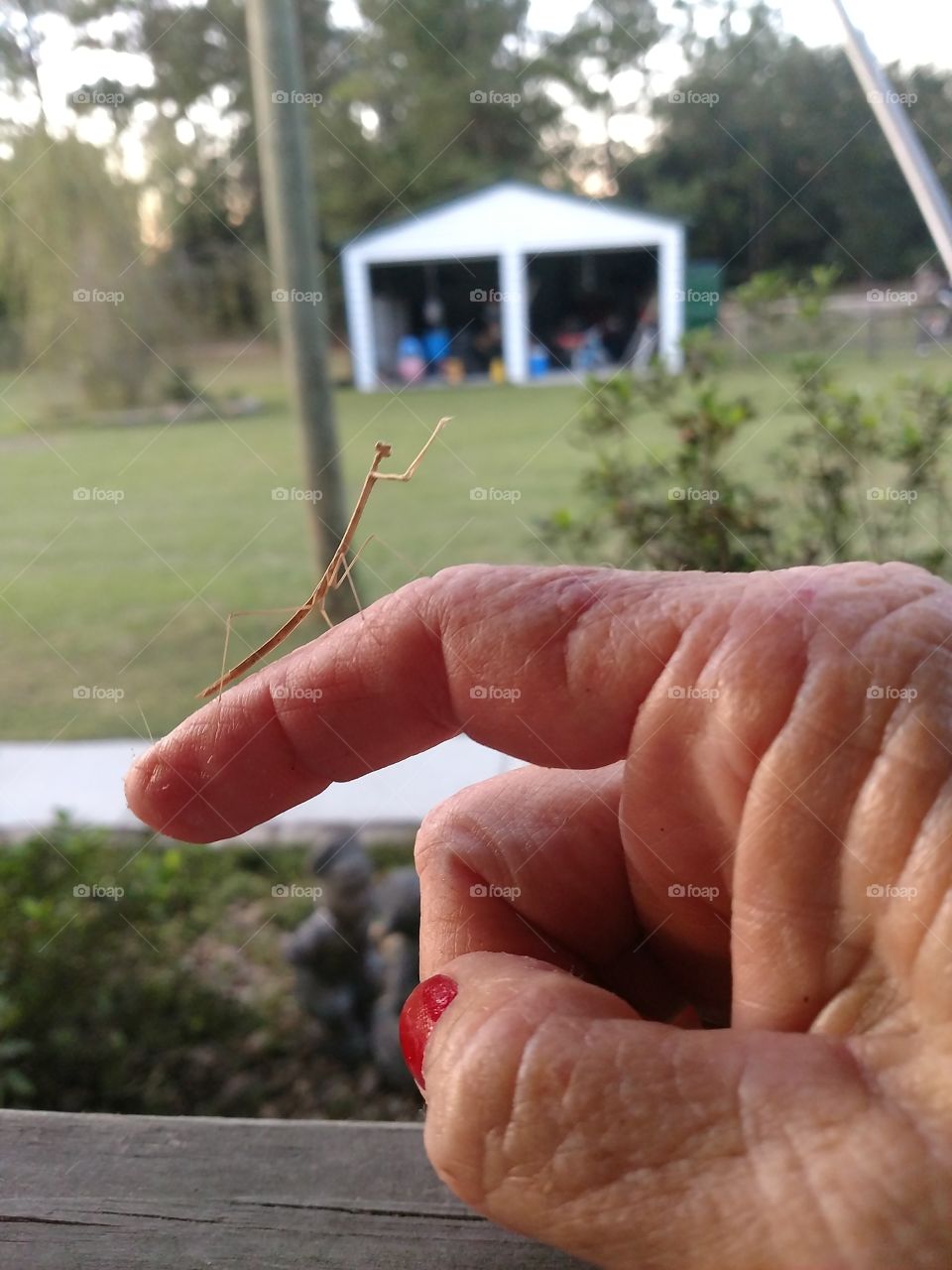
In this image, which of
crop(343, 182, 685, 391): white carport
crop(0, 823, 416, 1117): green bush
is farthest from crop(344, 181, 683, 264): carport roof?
crop(0, 823, 416, 1117): green bush

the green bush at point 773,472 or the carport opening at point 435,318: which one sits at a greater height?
the carport opening at point 435,318

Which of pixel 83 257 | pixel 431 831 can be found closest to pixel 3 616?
pixel 83 257

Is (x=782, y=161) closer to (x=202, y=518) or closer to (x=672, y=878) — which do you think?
(x=672, y=878)

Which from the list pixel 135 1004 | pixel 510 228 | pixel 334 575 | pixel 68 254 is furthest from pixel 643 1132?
pixel 135 1004

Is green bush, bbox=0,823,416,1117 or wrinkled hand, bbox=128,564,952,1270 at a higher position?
wrinkled hand, bbox=128,564,952,1270

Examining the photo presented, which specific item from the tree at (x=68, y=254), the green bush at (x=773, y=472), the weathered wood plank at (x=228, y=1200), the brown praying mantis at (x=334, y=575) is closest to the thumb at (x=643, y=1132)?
the weathered wood plank at (x=228, y=1200)

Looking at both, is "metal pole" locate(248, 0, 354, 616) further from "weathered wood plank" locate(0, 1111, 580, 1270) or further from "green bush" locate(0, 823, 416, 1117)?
"green bush" locate(0, 823, 416, 1117)

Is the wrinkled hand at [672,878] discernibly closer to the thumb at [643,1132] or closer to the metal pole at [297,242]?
the thumb at [643,1132]
